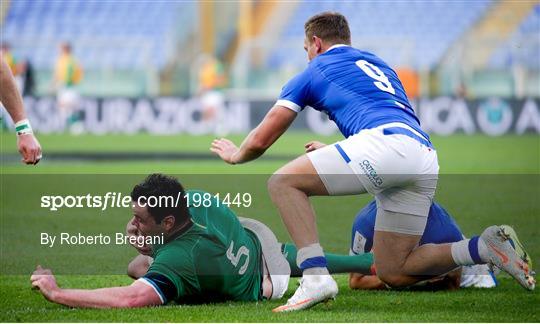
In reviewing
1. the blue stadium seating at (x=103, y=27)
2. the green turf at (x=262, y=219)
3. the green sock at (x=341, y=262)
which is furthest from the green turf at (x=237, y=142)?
the green sock at (x=341, y=262)

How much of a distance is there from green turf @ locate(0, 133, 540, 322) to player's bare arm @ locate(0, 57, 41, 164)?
0.88 metres

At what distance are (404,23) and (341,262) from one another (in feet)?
97.0

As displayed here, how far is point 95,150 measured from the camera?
2120 cm

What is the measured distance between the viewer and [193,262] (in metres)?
6.18

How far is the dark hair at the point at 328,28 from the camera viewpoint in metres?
6.48

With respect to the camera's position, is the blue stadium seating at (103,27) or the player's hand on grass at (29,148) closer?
the player's hand on grass at (29,148)

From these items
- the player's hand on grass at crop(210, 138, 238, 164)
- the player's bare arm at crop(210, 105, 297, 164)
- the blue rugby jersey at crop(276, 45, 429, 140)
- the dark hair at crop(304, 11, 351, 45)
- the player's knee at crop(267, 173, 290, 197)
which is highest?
the dark hair at crop(304, 11, 351, 45)

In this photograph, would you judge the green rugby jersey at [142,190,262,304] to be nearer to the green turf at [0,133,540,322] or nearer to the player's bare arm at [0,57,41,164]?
the green turf at [0,133,540,322]

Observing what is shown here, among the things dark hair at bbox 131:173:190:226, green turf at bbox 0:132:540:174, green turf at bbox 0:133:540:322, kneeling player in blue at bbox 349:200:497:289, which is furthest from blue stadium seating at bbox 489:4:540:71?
dark hair at bbox 131:173:190:226

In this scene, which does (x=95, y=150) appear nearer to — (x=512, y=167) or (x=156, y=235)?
(x=512, y=167)

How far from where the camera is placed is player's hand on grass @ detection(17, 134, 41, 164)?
6184 mm

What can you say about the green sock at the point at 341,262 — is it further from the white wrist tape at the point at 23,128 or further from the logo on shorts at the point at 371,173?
the white wrist tape at the point at 23,128

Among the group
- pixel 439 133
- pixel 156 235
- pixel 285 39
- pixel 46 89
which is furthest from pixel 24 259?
pixel 285 39

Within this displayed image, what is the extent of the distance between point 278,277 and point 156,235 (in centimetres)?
82
